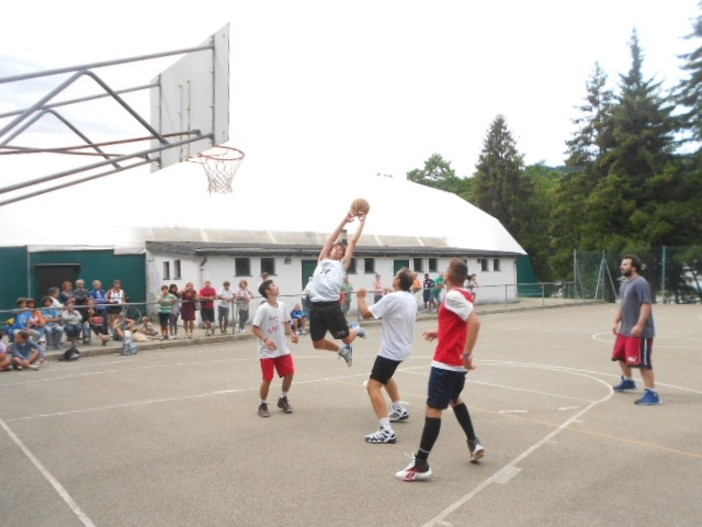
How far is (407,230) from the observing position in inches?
1535

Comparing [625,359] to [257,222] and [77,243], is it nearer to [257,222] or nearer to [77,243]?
[77,243]

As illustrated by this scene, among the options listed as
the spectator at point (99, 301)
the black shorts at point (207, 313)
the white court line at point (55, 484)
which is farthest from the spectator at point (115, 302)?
the white court line at point (55, 484)

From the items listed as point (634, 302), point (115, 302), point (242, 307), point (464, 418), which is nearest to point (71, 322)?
point (115, 302)

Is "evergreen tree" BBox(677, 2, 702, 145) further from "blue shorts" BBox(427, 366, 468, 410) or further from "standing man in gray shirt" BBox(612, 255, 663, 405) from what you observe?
"blue shorts" BBox(427, 366, 468, 410)

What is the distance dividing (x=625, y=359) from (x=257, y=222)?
25725mm

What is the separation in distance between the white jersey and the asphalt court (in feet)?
5.40

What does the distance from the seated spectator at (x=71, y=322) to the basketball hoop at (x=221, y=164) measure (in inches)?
213

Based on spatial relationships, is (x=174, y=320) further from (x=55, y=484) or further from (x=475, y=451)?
(x=475, y=451)

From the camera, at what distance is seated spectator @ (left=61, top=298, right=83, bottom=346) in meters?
16.8

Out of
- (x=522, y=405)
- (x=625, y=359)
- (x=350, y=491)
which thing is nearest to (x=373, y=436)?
(x=350, y=491)

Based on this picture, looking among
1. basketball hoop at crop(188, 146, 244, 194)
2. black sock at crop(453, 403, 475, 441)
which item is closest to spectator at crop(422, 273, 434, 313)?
basketball hoop at crop(188, 146, 244, 194)

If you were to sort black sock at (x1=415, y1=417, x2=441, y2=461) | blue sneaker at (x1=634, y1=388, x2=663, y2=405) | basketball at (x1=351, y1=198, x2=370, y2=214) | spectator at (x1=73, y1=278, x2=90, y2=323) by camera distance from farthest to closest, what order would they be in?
spectator at (x1=73, y1=278, x2=90, y2=323), blue sneaker at (x1=634, y1=388, x2=663, y2=405), basketball at (x1=351, y1=198, x2=370, y2=214), black sock at (x1=415, y1=417, x2=441, y2=461)

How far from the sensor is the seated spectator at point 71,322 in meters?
16.8

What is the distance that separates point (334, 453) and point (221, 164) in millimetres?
14155
